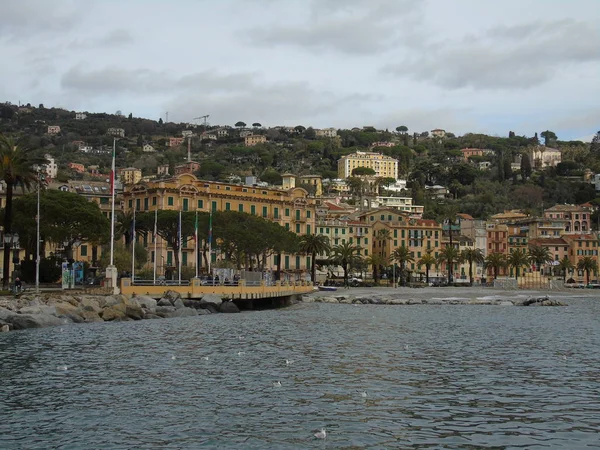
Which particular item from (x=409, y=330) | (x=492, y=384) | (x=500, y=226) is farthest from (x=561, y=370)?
(x=500, y=226)

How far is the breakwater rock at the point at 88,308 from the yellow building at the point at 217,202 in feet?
115

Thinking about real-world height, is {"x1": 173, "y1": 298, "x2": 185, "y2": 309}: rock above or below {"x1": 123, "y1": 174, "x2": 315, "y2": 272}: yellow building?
below

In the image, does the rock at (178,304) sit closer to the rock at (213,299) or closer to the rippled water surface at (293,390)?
the rock at (213,299)

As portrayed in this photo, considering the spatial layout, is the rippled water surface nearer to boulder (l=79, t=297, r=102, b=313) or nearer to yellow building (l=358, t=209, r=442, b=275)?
boulder (l=79, t=297, r=102, b=313)

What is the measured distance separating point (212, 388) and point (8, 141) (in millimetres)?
48361

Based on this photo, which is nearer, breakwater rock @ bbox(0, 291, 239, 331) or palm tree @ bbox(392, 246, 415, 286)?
breakwater rock @ bbox(0, 291, 239, 331)

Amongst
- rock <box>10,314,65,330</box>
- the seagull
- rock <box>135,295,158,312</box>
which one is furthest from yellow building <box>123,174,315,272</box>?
the seagull

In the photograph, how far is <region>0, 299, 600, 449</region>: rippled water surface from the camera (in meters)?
22.4

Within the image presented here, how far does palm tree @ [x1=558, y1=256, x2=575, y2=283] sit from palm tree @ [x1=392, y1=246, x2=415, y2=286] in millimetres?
40281

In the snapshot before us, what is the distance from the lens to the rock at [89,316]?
190 ft

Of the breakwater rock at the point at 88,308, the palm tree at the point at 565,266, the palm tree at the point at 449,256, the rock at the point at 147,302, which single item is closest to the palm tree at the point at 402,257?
the palm tree at the point at 449,256

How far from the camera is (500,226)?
18888 centimetres

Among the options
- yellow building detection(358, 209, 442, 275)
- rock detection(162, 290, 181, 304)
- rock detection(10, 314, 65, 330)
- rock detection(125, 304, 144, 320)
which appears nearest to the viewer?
rock detection(10, 314, 65, 330)

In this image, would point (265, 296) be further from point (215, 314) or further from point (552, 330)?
point (552, 330)
